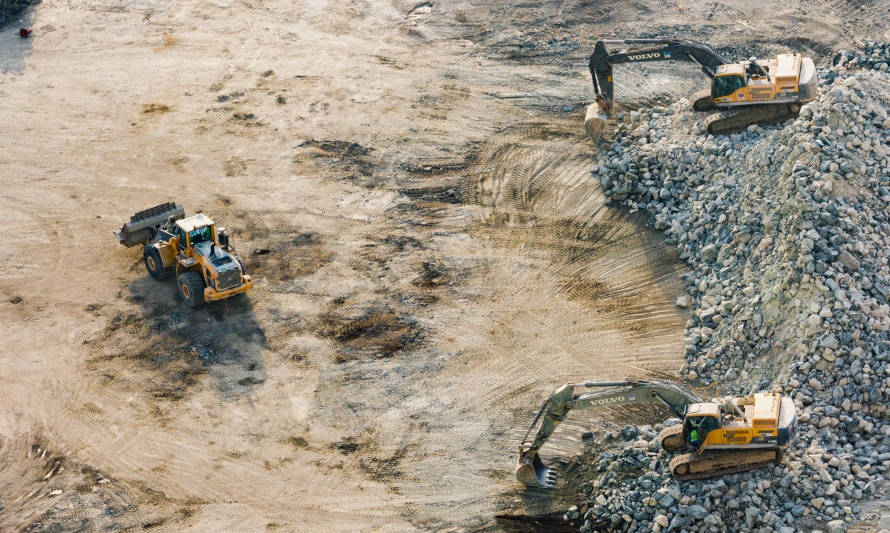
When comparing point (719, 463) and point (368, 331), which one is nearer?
point (719, 463)

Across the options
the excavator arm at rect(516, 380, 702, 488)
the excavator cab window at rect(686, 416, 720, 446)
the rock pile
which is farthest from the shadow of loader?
the excavator cab window at rect(686, 416, 720, 446)

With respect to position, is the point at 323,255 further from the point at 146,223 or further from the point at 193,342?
the point at 146,223

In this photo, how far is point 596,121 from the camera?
24859mm

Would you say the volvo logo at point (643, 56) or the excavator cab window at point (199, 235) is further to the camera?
the volvo logo at point (643, 56)

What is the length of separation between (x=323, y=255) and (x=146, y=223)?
4.10 metres

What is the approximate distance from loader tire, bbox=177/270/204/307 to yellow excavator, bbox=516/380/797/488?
8.88m

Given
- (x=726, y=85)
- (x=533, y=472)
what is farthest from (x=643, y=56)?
(x=533, y=472)

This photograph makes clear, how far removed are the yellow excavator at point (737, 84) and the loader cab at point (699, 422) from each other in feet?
29.8

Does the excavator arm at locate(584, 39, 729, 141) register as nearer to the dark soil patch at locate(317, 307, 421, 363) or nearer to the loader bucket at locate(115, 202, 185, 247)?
the dark soil patch at locate(317, 307, 421, 363)

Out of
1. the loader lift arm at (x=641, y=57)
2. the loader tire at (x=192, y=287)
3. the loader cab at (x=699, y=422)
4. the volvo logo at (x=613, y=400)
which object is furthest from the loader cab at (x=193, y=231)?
the loader cab at (x=699, y=422)

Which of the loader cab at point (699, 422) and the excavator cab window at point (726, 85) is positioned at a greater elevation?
the excavator cab window at point (726, 85)

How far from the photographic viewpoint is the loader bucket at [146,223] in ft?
76.7

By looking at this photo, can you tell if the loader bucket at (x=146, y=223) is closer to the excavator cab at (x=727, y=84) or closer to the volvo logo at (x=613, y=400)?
the volvo logo at (x=613, y=400)

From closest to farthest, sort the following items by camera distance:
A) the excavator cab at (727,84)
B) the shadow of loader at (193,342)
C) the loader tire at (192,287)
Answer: the shadow of loader at (193,342) < the loader tire at (192,287) < the excavator cab at (727,84)
